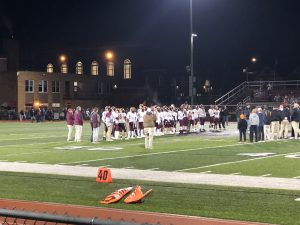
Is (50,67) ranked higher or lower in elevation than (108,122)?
higher

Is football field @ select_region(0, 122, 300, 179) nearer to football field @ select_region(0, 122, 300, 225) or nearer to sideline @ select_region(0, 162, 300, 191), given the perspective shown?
football field @ select_region(0, 122, 300, 225)

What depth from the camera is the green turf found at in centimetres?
906

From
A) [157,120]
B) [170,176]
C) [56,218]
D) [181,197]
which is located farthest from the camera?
[157,120]

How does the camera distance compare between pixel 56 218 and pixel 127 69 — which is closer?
pixel 56 218

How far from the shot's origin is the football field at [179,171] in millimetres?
9609

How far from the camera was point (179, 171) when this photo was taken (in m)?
14.8

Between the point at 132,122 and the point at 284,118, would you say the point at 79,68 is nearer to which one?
the point at 132,122

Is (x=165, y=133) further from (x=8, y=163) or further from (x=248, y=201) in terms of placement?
(x=248, y=201)

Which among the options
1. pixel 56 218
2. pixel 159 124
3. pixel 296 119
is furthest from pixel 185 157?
pixel 56 218

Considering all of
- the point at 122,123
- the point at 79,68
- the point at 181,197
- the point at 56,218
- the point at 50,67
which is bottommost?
the point at 181,197

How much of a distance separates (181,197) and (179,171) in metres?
4.11

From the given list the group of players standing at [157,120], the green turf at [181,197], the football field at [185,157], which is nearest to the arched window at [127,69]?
the group of players standing at [157,120]

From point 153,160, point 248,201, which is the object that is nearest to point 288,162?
point 153,160

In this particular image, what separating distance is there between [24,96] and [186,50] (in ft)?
75.4
